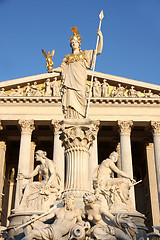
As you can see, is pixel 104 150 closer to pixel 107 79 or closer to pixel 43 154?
pixel 107 79

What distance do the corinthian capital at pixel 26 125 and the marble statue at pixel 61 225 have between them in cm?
2469

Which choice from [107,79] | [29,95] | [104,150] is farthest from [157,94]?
[29,95]

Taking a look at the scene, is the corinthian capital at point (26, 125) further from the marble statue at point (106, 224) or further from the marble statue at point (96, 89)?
the marble statue at point (106, 224)

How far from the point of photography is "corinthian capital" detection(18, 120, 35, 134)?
108 ft

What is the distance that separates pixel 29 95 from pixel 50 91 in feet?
7.36

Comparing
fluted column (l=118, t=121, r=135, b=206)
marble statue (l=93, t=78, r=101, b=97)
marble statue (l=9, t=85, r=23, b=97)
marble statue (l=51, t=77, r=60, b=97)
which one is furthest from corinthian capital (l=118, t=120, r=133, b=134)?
marble statue (l=9, t=85, r=23, b=97)

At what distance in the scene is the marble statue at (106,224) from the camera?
7.62 metres

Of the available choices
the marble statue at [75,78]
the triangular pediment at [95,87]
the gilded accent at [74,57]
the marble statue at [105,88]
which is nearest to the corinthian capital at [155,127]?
the triangular pediment at [95,87]

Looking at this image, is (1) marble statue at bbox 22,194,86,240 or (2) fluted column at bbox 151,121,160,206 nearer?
(1) marble statue at bbox 22,194,86,240

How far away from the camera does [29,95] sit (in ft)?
113

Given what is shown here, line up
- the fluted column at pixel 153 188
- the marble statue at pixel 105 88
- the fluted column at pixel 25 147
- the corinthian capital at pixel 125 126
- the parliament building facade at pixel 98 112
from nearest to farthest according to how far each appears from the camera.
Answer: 1. the fluted column at pixel 25 147
2. the parliament building facade at pixel 98 112
3. the corinthian capital at pixel 125 126
4. the fluted column at pixel 153 188
5. the marble statue at pixel 105 88

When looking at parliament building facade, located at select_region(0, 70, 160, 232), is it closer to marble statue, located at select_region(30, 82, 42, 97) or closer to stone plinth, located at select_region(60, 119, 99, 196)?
marble statue, located at select_region(30, 82, 42, 97)

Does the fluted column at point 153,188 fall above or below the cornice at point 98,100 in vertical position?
below

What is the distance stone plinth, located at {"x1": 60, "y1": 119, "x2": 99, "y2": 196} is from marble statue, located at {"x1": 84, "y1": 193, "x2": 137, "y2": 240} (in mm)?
2261
